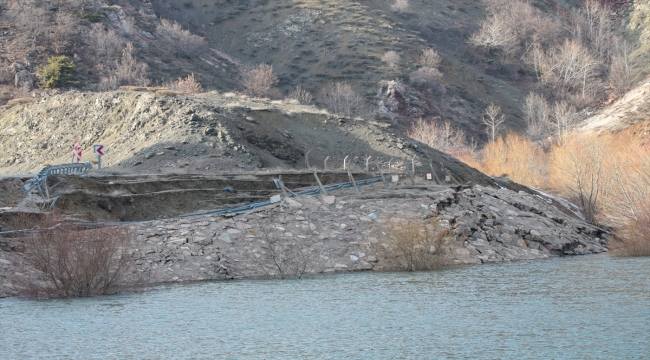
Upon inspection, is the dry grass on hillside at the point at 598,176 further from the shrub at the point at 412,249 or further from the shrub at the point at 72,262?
the shrub at the point at 72,262

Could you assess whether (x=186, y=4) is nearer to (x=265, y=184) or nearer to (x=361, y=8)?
(x=361, y=8)

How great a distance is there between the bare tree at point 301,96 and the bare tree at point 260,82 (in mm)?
1718

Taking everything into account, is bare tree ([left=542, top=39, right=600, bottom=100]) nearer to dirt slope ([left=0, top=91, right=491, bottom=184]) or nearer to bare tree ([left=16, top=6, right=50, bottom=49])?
dirt slope ([left=0, top=91, right=491, bottom=184])

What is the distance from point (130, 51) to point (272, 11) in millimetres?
35527

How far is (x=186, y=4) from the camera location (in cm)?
10869

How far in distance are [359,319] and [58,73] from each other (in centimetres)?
5139

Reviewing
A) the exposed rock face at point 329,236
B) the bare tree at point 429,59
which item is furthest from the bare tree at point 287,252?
the bare tree at point 429,59

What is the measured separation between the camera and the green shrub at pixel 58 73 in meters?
60.9

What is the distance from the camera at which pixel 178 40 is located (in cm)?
8794

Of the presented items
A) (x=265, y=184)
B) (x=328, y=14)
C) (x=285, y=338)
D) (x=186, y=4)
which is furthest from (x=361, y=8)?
(x=285, y=338)

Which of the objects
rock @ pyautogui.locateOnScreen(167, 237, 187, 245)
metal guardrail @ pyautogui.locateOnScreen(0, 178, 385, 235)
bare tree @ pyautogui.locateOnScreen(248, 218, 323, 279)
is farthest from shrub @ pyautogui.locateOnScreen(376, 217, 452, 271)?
rock @ pyautogui.locateOnScreen(167, 237, 187, 245)

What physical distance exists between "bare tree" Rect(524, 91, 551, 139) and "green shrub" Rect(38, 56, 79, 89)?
48.7 metres

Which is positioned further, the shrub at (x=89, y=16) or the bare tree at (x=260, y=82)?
the bare tree at (x=260, y=82)

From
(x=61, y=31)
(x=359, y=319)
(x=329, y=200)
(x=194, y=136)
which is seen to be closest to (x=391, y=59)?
(x=61, y=31)
